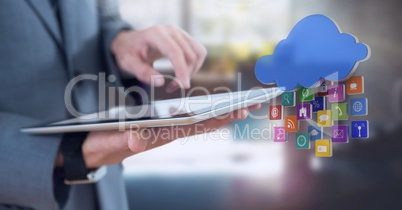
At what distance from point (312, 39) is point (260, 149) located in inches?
8.6

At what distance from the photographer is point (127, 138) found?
49 centimetres

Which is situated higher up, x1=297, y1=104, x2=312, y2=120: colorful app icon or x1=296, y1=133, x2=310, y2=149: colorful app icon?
x1=297, y1=104, x2=312, y2=120: colorful app icon

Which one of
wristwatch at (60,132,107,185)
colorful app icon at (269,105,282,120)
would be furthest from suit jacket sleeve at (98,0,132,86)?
colorful app icon at (269,105,282,120)

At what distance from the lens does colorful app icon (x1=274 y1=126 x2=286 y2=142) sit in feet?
1.80

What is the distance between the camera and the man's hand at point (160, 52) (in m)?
0.63

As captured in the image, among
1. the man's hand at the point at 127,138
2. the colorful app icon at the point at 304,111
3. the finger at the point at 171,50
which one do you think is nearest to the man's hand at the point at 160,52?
the finger at the point at 171,50

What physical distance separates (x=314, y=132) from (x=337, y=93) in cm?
7

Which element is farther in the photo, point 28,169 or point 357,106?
point 28,169

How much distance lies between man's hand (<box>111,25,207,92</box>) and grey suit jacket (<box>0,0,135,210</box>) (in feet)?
0.15

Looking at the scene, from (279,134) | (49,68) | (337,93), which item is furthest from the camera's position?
(49,68)

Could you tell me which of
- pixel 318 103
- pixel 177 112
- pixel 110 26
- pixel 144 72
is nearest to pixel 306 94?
pixel 318 103

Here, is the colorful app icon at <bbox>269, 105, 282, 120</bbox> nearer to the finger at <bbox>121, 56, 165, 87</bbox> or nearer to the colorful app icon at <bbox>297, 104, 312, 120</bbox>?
the colorful app icon at <bbox>297, 104, 312, 120</bbox>

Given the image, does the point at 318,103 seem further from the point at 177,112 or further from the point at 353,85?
the point at 177,112

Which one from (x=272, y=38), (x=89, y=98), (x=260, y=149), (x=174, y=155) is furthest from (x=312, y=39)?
(x=89, y=98)
